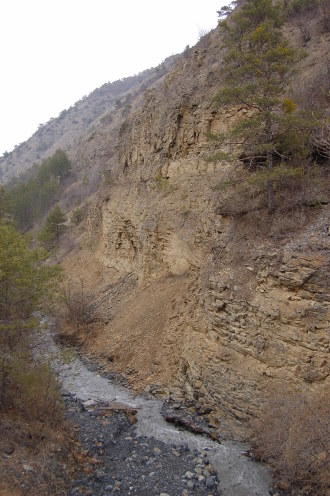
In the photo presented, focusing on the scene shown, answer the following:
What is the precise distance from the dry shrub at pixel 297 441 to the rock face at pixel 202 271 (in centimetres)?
63

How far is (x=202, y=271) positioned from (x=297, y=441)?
7.83 m

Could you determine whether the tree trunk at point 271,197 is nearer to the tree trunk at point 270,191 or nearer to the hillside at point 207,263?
the tree trunk at point 270,191

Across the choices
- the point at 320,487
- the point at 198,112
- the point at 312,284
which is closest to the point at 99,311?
the point at 198,112

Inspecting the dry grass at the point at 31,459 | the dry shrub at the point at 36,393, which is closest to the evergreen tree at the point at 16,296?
the dry shrub at the point at 36,393

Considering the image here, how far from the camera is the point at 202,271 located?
1509 centimetres

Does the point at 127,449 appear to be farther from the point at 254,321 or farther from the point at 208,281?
the point at 208,281

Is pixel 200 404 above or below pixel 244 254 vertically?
below

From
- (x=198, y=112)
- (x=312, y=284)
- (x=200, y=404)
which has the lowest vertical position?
(x=200, y=404)

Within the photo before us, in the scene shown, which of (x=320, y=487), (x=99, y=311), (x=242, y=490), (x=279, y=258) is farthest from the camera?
(x=99, y=311)

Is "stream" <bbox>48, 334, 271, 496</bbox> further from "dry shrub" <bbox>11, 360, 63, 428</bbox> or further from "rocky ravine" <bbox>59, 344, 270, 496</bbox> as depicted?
"dry shrub" <bbox>11, 360, 63, 428</bbox>

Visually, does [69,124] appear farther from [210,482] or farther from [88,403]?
[210,482]

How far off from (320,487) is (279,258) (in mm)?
5756

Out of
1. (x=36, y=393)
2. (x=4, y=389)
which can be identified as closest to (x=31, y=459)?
(x=36, y=393)

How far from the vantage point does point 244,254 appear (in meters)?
12.1
